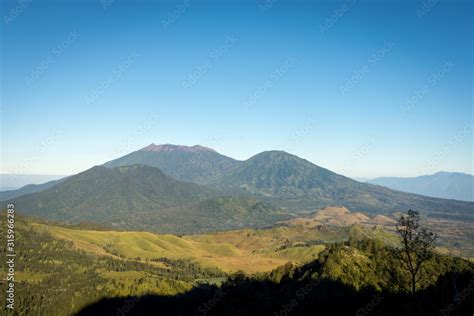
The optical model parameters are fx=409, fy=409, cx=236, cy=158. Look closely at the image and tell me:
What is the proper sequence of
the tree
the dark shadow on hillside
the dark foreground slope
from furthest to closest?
1. the dark foreground slope
2. the dark shadow on hillside
3. the tree

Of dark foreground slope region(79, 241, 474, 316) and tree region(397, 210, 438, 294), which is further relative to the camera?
dark foreground slope region(79, 241, 474, 316)

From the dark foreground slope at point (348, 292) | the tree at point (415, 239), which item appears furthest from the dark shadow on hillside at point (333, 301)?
the tree at point (415, 239)

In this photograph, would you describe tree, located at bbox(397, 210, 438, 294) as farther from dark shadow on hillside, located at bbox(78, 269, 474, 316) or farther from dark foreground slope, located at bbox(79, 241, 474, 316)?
dark foreground slope, located at bbox(79, 241, 474, 316)

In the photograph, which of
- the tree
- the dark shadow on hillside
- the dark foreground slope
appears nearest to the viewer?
the tree

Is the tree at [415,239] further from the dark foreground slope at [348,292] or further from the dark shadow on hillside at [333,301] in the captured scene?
the dark foreground slope at [348,292]

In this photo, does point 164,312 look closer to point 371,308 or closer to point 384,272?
point 384,272

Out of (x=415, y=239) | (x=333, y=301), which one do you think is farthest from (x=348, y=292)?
(x=415, y=239)

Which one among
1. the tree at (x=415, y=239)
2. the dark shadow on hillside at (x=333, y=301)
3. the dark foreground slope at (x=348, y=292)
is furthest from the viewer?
the dark foreground slope at (x=348, y=292)

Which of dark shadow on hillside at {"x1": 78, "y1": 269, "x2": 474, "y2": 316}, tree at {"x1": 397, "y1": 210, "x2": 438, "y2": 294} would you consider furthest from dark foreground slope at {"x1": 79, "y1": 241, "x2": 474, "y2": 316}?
tree at {"x1": 397, "y1": 210, "x2": 438, "y2": 294}

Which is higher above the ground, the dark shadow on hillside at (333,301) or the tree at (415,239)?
the tree at (415,239)
